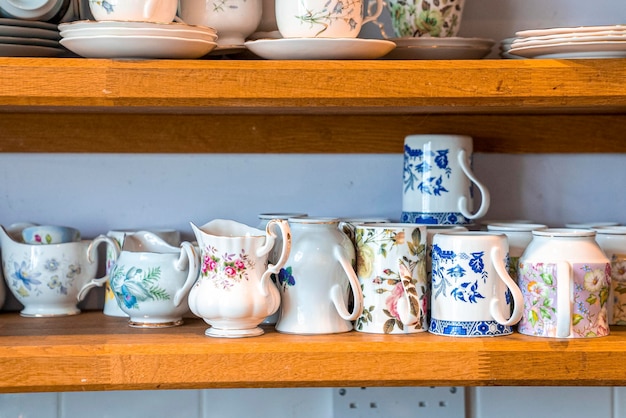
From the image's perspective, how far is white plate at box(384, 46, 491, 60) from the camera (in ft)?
3.49

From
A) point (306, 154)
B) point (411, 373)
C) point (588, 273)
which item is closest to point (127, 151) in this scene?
point (306, 154)

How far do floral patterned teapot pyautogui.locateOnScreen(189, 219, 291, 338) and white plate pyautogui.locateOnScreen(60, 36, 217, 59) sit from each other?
0.21 m

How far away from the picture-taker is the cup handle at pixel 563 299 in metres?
0.96

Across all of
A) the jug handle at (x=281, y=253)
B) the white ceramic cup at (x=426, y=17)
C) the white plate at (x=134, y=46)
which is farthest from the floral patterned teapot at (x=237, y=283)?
the white ceramic cup at (x=426, y=17)

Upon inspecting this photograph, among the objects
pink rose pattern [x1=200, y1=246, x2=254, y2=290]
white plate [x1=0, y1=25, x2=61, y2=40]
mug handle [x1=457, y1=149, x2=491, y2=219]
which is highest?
white plate [x1=0, y1=25, x2=61, y2=40]

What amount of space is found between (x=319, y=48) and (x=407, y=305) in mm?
304

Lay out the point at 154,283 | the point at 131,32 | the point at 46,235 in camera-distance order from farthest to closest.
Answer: the point at 46,235
the point at 154,283
the point at 131,32

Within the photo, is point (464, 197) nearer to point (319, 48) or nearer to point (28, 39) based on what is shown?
point (319, 48)

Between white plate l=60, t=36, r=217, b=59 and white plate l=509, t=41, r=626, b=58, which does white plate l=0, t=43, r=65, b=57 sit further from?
white plate l=509, t=41, r=626, b=58

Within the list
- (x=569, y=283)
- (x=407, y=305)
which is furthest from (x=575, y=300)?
(x=407, y=305)

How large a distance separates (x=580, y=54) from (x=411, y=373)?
39cm

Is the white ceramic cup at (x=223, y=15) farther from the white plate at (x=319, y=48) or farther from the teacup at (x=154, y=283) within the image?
the teacup at (x=154, y=283)

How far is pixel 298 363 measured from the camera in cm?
94

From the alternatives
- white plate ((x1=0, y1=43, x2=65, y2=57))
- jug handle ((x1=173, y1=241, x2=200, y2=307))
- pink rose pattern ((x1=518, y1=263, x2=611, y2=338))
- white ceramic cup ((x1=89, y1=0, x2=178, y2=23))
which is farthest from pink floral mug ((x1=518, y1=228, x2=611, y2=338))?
white plate ((x1=0, y1=43, x2=65, y2=57))
